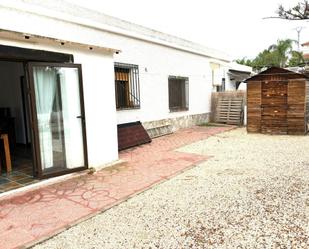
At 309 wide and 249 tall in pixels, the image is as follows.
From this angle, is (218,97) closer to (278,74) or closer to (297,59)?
(278,74)

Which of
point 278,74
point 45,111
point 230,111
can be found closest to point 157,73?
point 278,74

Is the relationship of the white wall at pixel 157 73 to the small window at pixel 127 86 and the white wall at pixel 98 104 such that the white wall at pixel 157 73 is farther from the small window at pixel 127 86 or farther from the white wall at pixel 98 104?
the white wall at pixel 98 104

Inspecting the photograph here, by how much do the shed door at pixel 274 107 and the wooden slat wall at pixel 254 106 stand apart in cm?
16

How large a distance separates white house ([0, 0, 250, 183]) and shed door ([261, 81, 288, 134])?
3.85 metres

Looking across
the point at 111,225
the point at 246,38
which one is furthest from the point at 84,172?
the point at 246,38

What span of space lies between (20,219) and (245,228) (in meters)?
3.18

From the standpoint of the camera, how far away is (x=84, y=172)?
241 inches

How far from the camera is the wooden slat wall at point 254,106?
34.6 ft

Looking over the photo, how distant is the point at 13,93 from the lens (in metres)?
9.16

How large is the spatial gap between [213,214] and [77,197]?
7.76ft

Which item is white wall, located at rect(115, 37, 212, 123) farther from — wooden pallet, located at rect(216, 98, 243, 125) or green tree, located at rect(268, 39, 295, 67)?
green tree, located at rect(268, 39, 295, 67)

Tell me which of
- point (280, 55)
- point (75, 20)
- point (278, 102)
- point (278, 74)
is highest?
point (280, 55)

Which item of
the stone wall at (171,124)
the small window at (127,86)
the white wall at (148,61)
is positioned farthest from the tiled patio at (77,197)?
the stone wall at (171,124)

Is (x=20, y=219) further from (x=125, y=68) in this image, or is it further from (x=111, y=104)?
(x=125, y=68)
